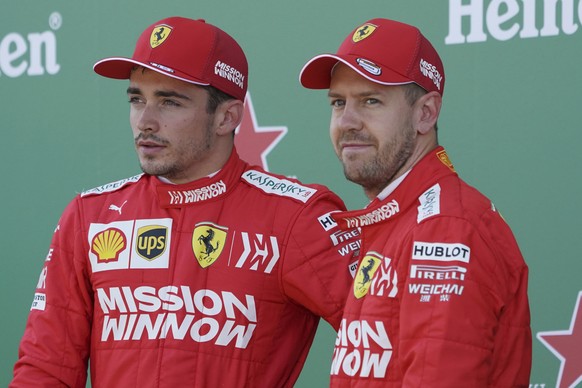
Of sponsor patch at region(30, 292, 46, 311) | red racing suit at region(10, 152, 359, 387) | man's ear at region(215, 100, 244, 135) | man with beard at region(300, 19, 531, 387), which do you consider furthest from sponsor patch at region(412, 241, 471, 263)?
sponsor patch at region(30, 292, 46, 311)

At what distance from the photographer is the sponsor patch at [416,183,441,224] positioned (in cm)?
179

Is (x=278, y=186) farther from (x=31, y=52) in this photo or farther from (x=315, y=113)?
(x=31, y=52)

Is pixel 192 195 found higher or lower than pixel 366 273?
higher

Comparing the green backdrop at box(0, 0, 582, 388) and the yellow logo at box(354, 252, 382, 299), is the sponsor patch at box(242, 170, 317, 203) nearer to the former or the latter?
the yellow logo at box(354, 252, 382, 299)

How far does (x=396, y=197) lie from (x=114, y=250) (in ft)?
2.07

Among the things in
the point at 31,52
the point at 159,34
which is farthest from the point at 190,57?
the point at 31,52

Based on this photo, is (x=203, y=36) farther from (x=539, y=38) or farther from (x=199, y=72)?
(x=539, y=38)

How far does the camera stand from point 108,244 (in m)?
2.26

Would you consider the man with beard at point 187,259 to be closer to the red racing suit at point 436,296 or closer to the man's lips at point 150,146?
the man's lips at point 150,146

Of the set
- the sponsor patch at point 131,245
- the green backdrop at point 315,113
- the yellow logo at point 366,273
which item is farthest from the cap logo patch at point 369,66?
the green backdrop at point 315,113

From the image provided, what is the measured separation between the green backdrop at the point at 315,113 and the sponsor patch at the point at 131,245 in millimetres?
683

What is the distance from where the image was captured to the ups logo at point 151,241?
7.30ft

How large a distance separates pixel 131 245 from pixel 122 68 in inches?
14.8

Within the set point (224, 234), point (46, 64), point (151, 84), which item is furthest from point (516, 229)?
point (46, 64)
